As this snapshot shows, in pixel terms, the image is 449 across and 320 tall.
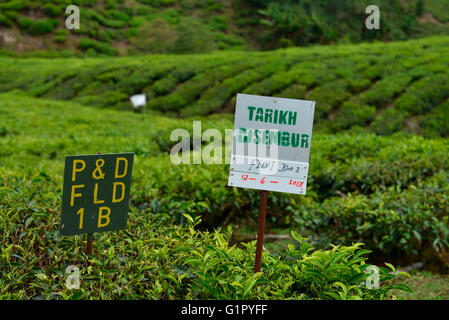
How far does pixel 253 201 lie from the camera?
4215mm

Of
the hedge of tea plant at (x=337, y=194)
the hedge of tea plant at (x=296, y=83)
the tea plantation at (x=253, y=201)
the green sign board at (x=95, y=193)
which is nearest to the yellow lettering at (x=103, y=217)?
the green sign board at (x=95, y=193)

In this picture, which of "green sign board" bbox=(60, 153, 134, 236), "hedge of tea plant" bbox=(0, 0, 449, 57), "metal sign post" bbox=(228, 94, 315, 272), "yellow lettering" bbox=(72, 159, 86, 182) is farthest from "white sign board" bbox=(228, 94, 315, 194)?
"hedge of tea plant" bbox=(0, 0, 449, 57)

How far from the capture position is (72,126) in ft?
28.9

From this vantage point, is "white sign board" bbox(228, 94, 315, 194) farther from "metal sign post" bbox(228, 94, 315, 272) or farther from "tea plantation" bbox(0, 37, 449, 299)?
"tea plantation" bbox(0, 37, 449, 299)

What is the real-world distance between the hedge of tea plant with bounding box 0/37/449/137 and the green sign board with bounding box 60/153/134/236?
751cm

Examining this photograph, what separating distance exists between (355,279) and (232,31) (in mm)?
27390

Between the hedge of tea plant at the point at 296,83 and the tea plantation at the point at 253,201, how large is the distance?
5 cm

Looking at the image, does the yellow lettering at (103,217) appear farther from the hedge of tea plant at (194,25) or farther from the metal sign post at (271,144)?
the hedge of tea plant at (194,25)

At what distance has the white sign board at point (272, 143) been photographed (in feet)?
6.70

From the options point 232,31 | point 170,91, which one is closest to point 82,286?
point 170,91

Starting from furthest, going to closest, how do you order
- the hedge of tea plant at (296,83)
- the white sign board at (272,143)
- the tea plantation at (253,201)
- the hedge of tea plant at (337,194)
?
1. the hedge of tea plant at (296,83)
2. the hedge of tea plant at (337,194)
3. the white sign board at (272,143)
4. the tea plantation at (253,201)

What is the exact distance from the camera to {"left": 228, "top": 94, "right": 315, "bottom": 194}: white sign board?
6.70 ft
